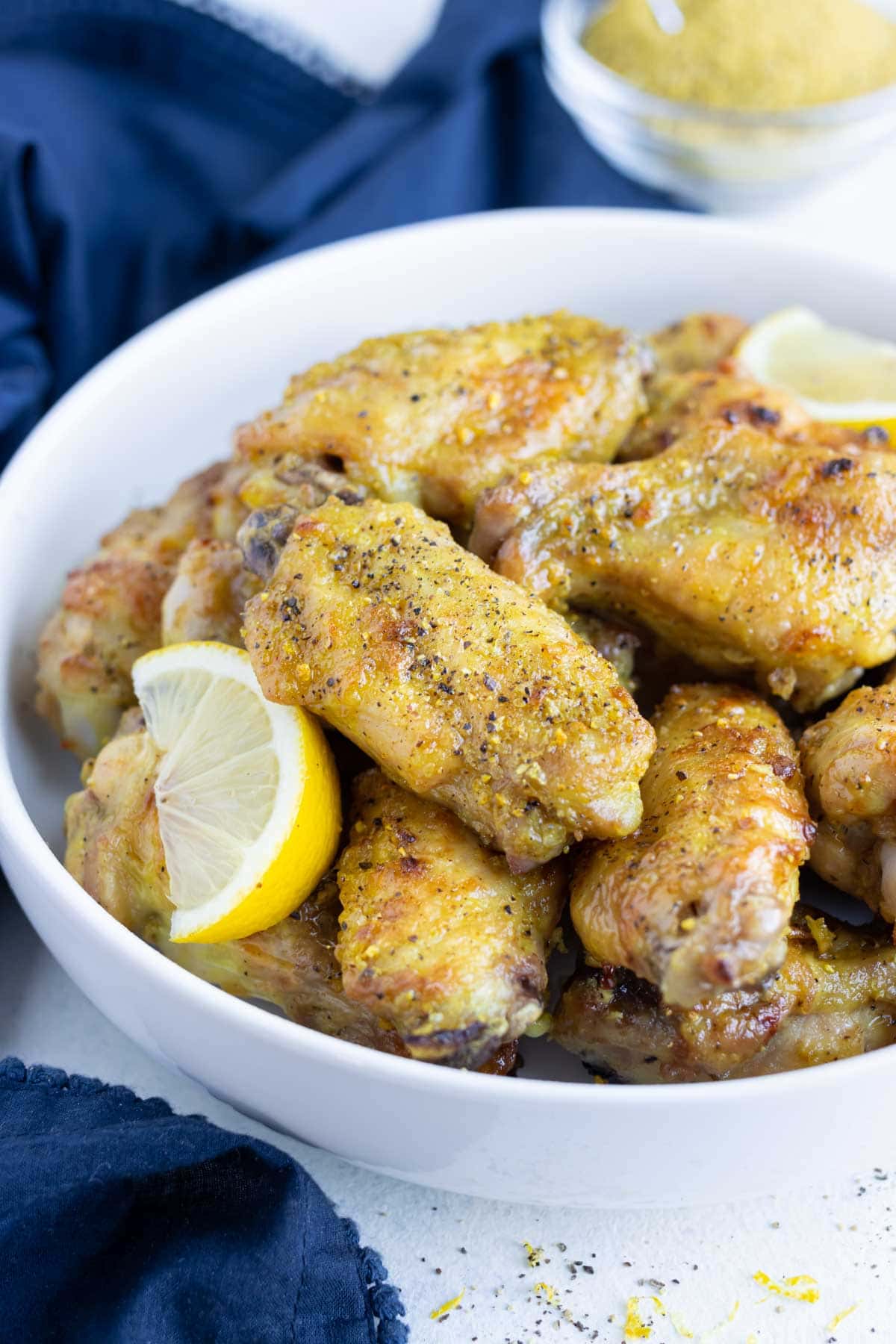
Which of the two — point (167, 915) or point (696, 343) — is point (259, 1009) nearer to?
point (167, 915)

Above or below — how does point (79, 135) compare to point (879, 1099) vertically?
below

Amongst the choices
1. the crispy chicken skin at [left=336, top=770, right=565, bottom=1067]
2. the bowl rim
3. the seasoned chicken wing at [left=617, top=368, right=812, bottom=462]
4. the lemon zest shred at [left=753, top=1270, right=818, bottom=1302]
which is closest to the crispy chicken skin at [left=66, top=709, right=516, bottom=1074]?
the crispy chicken skin at [left=336, top=770, right=565, bottom=1067]

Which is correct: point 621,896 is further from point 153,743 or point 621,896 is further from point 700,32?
point 700,32

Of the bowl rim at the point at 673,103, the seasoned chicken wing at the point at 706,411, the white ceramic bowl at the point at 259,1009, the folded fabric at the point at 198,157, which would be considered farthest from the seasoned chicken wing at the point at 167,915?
the bowl rim at the point at 673,103

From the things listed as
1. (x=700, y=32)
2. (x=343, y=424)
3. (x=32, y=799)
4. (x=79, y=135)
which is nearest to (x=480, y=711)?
(x=343, y=424)

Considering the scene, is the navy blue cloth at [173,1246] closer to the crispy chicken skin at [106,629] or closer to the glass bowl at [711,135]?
the crispy chicken skin at [106,629]
